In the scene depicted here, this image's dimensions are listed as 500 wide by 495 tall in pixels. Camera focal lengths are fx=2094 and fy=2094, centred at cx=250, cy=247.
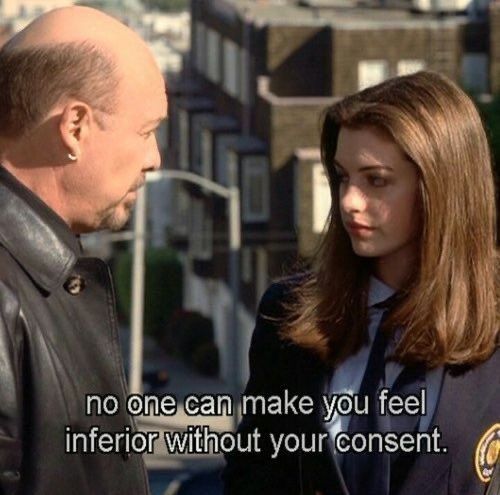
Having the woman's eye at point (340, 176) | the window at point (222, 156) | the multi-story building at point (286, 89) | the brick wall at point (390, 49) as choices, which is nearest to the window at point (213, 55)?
the multi-story building at point (286, 89)

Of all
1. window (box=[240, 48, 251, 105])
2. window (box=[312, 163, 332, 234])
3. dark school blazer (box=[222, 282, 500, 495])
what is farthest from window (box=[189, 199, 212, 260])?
dark school blazer (box=[222, 282, 500, 495])

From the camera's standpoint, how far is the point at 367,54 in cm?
4641

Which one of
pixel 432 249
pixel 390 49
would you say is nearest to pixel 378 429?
pixel 432 249

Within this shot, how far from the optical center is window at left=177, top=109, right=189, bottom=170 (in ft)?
184

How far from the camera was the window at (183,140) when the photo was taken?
184ft

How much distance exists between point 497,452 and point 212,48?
166 feet

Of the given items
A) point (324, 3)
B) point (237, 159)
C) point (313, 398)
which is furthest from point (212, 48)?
point (313, 398)

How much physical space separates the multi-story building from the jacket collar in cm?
3814

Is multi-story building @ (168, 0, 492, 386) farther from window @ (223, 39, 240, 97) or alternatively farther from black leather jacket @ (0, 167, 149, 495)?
black leather jacket @ (0, 167, 149, 495)

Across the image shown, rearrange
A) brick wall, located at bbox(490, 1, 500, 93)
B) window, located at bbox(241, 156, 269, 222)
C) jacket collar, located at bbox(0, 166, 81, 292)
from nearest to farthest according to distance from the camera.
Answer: jacket collar, located at bbox(0, 166, 81, 292) < window, located at bbox(241, 156, 269, 222) < brick wall, located at bbox(490, 1, 500, 93)

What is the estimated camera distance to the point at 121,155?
Result: 13.1ft

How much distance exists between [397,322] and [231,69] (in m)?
47.1

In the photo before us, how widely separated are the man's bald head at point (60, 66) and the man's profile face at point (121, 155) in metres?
0.03

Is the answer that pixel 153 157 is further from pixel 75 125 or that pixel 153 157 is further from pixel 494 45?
pixel 494 45
